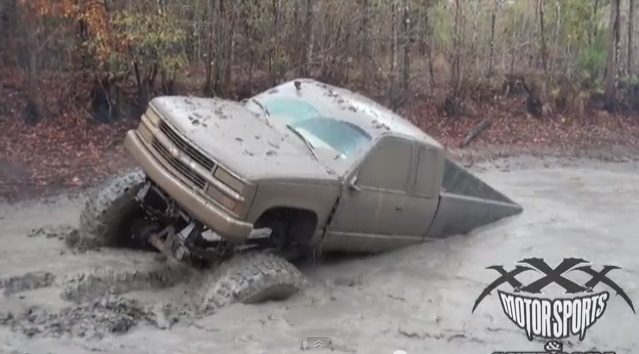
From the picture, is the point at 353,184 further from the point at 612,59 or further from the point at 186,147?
the point at 612,59

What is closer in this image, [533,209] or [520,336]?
[520,336]

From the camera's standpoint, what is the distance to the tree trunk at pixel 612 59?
2145cm

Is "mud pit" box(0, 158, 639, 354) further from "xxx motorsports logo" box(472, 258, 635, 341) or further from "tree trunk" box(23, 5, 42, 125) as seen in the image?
"tree trunk" box(23, 5, 42, 125)

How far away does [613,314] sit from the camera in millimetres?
7285

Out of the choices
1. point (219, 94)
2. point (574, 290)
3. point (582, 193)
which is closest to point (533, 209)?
point (582, 193)

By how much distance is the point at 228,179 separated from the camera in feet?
21.9

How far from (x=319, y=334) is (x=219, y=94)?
32.7 ft

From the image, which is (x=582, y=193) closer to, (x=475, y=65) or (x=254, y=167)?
(x=475, y=65)

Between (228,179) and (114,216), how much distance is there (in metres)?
1.95

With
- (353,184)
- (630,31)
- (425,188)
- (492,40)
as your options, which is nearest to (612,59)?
(630,31)

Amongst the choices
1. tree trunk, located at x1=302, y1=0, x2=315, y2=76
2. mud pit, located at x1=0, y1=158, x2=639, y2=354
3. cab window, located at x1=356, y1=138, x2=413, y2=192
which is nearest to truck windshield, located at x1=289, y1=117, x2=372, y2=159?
cab window, located at x1=356, y1=138, x2=413, y2=192

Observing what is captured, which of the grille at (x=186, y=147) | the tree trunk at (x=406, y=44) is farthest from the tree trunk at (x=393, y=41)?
the grille at (x=186, y=147)

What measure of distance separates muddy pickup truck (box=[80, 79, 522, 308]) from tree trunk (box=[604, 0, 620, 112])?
13.6 metres

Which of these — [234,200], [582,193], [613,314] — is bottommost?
[582,193]
